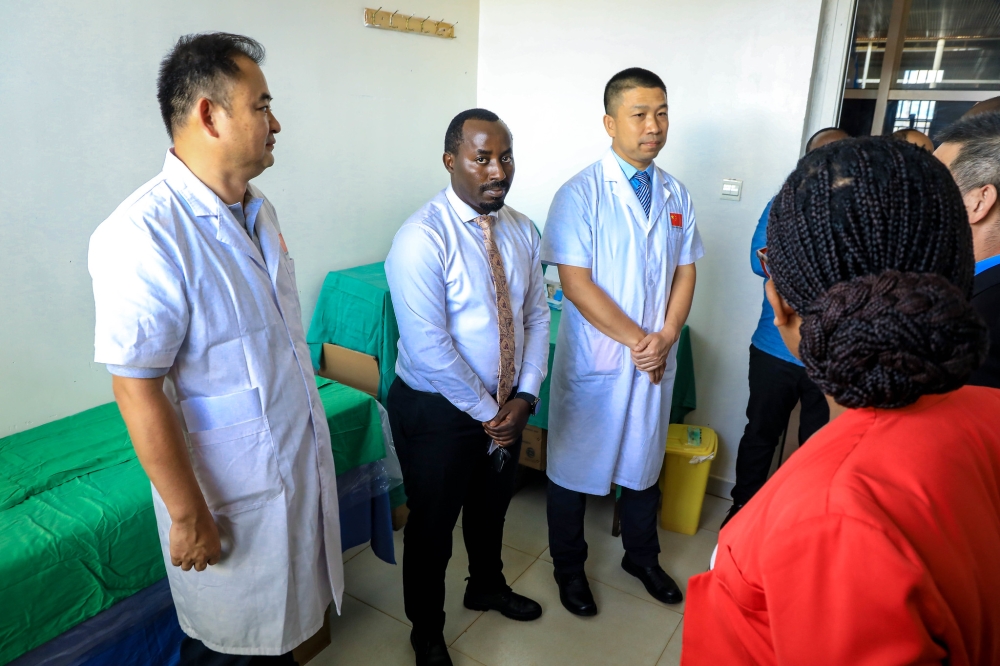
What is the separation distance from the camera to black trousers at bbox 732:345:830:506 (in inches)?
90.7

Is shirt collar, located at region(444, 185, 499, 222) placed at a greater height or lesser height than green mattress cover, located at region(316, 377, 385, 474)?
greater

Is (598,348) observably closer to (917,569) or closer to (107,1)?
(917,569)

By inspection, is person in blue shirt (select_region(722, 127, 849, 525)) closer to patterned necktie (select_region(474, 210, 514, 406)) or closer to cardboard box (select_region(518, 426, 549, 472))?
cardboard box (select_region(518, 426, 549, 472))

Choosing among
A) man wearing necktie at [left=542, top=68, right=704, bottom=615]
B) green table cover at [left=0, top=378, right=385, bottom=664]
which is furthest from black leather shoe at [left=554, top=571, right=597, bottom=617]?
green table cover at [left=0, top=378, right=385, bottom=664]

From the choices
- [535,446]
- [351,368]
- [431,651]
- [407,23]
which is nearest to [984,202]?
[431,651]

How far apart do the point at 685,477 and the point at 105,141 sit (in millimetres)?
2397

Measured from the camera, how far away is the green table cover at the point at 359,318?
8.29 ft

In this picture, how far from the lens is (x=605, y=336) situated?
2.03 m

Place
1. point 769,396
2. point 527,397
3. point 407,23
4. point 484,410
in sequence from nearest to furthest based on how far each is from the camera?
point 484,410
point 527,397
point 769,396
point 407,23

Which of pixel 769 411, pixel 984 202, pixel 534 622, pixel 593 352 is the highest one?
pixel 984 202

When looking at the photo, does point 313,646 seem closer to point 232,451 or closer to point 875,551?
point 232,451

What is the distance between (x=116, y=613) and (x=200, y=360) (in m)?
0.78

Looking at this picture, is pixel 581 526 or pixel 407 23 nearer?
pixel 581 526

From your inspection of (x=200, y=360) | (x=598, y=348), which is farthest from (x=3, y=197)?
(x=598, y=348)
